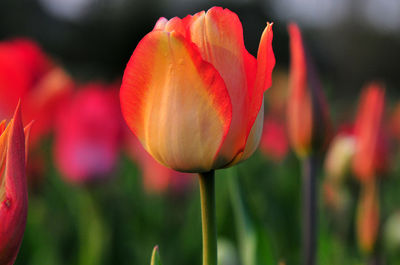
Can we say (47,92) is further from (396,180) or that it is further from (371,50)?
(371,50)

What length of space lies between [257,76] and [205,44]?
0.03 m

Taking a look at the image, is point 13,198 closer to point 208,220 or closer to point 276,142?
point 208,220

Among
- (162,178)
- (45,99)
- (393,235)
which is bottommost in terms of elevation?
(393,235)

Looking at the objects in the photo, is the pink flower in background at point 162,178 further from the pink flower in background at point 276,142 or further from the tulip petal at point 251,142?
the tulip petal at point 251,142

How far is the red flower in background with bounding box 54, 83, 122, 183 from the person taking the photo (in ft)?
2.95

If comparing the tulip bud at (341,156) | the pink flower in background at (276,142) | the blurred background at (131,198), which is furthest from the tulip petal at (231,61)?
the pink flower in background at (276,142)

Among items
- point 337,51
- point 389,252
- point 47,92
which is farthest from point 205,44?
point 337,51

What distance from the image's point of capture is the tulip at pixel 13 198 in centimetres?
25

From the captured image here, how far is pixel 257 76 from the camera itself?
11.4 inches

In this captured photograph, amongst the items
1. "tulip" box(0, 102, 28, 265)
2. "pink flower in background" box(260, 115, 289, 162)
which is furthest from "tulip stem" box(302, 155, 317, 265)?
"pink flower in background" box(260, 115, 289, 162)

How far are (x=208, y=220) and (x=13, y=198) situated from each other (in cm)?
10

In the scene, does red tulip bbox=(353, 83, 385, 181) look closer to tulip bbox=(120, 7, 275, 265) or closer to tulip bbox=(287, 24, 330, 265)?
tulip bbox=(287, 24, 330, 265)

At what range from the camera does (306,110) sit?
0.51 meters

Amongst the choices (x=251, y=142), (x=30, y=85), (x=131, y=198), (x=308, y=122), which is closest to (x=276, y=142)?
(x=131, y=198)
